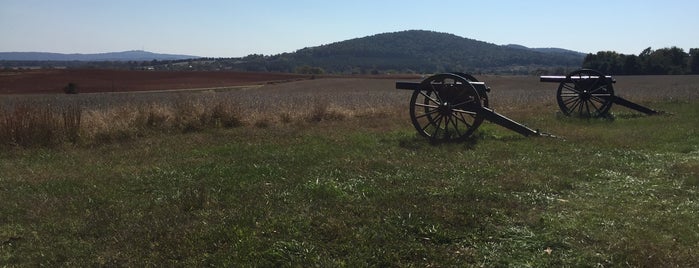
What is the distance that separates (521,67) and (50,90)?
97981 mm

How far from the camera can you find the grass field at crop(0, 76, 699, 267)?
4516mm

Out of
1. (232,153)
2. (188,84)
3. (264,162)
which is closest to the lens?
(264,162)

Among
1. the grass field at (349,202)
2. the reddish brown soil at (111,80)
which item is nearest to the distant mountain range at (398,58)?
the reddish brown soil at (111,80)

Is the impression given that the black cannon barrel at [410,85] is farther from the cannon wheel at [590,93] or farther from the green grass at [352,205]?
the cannon wheel at [590,93]

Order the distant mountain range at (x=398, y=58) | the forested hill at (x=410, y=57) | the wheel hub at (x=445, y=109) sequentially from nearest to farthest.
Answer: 1. the wheel hub at (x=445, y=109)
2. the distant mountain range at (x=398, y=58)
3. the forested hill at (x=410, y=57)

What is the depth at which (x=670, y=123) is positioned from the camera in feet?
47.9

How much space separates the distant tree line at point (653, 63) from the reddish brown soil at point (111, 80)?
136ft

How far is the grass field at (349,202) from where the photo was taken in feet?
14.8

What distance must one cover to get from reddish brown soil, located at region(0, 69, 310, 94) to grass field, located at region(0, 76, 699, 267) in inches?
1225

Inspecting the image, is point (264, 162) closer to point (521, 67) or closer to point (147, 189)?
point (147, 189)

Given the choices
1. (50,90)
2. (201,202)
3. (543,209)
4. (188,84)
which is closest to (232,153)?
(201,202)

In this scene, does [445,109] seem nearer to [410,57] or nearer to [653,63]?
[653,63]

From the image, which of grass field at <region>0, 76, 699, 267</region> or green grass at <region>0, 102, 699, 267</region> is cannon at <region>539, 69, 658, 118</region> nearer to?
grass field at <region>0, 76, 699, 267</region>

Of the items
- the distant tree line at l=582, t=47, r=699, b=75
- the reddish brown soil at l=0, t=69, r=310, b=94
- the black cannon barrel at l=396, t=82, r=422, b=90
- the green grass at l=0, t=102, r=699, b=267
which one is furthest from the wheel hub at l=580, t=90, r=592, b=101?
the distant tree line at l=582, t=47, r=699, b=75
